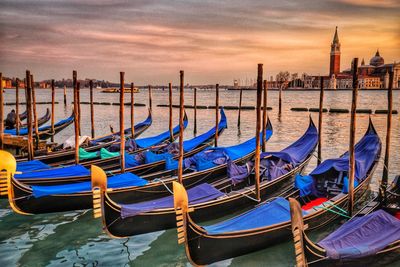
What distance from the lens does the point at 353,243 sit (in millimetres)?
4945

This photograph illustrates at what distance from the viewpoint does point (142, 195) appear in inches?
299

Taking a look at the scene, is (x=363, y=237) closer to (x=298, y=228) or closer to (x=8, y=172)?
(x=298, y=228)

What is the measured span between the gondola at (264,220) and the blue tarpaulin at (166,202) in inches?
17.0

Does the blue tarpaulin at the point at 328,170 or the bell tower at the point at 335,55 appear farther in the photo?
the bell tower at the point at 335,55

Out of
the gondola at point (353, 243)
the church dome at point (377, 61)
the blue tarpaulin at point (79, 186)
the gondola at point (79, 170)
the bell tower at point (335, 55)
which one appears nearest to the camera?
the gondola at point (353, 243)

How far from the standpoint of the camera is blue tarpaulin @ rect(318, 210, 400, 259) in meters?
4.64

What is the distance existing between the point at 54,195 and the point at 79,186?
1.58 feet

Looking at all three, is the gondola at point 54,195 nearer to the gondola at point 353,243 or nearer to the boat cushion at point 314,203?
the boat cushion at point 314,203

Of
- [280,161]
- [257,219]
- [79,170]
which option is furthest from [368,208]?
[79,170]

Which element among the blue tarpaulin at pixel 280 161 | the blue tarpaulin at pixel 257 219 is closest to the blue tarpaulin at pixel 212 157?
the blue tarpaulin at pixel 280 161

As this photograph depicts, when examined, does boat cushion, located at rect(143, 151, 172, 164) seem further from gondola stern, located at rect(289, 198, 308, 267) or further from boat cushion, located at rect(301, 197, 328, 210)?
gondola stern, located at rect(289, 198, 308, 267)

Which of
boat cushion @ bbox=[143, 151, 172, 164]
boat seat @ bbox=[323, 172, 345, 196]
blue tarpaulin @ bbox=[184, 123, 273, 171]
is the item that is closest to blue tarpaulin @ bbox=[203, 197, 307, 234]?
boat seat @ bbox=[323, 172, 345, 196]

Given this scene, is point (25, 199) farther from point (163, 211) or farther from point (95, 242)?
point (163, 211)

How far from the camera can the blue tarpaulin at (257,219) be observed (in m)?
5.36
